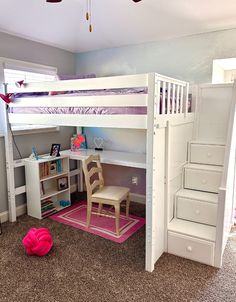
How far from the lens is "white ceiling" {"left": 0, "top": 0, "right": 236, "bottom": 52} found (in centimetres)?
238

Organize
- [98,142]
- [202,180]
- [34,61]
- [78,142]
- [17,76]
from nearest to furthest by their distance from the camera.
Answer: [202,180], [17,76], [34,61], [78,142], [98,142]

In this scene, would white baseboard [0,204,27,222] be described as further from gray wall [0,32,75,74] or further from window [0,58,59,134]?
gray wall [0,32,75,74]

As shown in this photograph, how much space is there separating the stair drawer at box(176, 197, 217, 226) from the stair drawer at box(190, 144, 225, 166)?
22.8 inches

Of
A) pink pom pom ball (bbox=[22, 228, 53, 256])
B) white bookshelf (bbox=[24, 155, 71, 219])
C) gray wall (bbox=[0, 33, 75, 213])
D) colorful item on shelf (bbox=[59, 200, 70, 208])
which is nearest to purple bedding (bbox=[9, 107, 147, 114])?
gray wall (bbox=[0, 33, 75, 213])

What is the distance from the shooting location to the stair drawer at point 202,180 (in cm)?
265

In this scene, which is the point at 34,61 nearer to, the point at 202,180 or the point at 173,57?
the point at 173,57

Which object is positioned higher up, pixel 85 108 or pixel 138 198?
pixel 85 108

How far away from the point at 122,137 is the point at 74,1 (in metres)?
1.97

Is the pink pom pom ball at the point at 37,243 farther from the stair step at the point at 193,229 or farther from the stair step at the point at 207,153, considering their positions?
the stair step at the point at 207,153

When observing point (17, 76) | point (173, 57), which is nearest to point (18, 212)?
point (17, 76)

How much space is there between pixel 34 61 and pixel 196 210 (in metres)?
2.85

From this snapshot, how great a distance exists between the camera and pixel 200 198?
2.52 meters

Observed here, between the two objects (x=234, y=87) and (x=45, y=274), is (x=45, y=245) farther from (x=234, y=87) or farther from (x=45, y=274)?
(x=234, y=87)

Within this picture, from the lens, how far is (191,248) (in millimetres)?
2336
